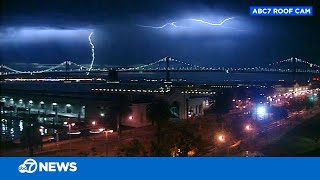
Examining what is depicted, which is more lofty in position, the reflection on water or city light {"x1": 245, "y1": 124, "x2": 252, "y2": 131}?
the reflection on water

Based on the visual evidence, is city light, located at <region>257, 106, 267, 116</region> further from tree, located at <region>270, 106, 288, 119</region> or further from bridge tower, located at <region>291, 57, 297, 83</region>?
bridge tower, located at <region>291, 57, 297, 83</region>

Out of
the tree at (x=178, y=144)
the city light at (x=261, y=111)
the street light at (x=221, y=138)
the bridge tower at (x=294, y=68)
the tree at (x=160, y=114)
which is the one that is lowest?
the street light at (x=221, y=138)

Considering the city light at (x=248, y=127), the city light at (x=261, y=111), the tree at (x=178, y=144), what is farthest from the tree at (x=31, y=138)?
the city light at (x=261, y=111)

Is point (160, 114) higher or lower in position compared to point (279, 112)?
higher

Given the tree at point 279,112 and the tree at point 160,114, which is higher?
the tree at point 160,114

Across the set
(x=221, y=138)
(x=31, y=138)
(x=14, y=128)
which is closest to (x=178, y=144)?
(x=221, y=138)

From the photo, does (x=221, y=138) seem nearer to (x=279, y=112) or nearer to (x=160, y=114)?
(x=160, y=114)

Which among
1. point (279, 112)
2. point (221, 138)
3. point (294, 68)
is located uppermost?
point (294, 68)

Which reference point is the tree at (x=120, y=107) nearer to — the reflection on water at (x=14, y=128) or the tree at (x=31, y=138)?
the reflection on water at (x=14, y=128)

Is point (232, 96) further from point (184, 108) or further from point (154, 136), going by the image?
point (154, 136)


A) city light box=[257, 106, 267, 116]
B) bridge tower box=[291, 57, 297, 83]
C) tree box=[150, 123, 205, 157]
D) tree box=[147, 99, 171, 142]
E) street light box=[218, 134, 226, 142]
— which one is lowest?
street light box=[218, 134, 226, 142]

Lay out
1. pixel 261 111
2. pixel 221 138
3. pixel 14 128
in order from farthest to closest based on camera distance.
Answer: pixel 261 111 → pixel 14 128 → pixel 221 138

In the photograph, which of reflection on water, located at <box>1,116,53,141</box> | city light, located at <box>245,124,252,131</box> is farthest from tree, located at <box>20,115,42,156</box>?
city light, located at <box>245,124,252,131</box>

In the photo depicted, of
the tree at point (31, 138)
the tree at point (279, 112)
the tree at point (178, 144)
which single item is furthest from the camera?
the tree at point (279, 112)
